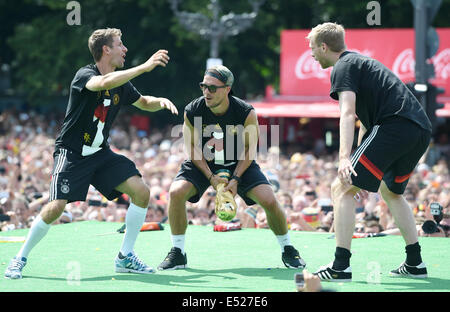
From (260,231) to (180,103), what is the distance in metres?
20.2

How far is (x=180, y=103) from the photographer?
95.9 ft

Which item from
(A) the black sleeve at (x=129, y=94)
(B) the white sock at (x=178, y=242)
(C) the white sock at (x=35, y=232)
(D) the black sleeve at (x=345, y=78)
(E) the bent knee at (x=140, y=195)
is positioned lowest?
(B) the white sock at (x=178, y=242)

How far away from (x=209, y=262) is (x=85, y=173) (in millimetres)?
1383

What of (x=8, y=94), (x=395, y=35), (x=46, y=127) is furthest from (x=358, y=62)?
(x=8, y=94)

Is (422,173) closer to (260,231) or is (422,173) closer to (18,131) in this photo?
(260,231)

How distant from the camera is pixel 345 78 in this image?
598 centimetres

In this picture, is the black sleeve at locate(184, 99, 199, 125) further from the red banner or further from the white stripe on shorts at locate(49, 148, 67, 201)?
the red banner

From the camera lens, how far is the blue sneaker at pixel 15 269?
6.36 metres

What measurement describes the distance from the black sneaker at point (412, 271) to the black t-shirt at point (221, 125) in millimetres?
1592

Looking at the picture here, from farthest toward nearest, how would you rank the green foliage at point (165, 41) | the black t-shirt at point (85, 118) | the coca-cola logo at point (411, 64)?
1. the green foliage at point (165, 41)
2. the coca-cola logo at point (411, 64)
3. the black t-shirt at point (85, 118)

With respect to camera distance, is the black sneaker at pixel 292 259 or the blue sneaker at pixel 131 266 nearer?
the blue sneaker at pixel 131 266

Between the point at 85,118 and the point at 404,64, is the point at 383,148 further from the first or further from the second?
the point at 404,64

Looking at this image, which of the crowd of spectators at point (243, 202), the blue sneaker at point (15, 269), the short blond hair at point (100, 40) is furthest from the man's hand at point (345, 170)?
the crowd of spectators at point (243, 202)

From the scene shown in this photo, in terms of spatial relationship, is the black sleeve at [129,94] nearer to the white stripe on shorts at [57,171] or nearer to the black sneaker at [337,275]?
the white stripe on shorts at [57,171]
